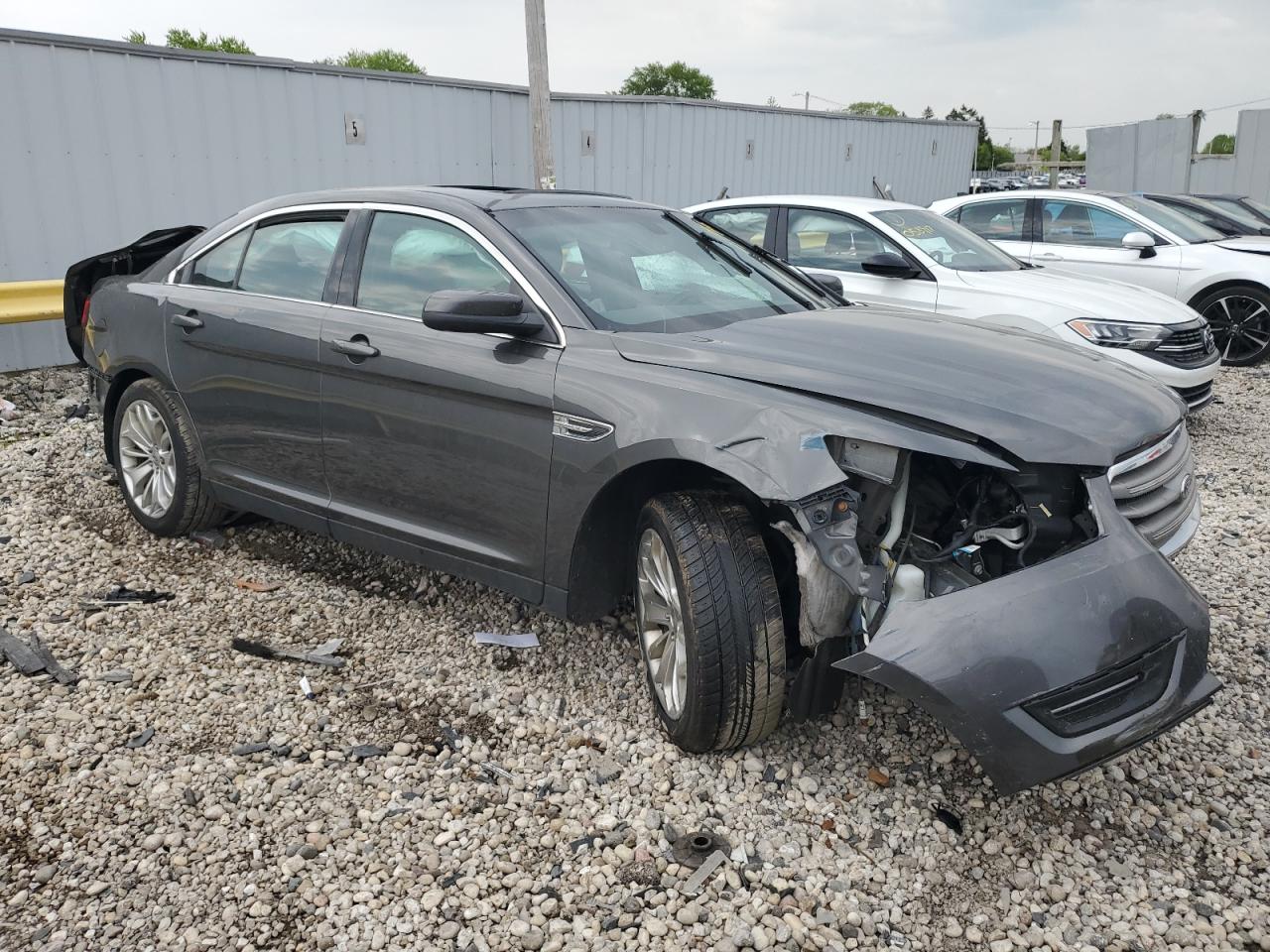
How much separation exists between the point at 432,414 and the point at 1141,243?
7914mm

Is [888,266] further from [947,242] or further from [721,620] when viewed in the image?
[721,620]

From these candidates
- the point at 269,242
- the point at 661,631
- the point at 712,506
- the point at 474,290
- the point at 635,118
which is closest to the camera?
the point at 712,506

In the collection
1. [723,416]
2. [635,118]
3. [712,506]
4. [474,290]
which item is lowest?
[712,506]

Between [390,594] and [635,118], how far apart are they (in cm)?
1044

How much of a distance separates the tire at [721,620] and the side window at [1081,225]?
26.3ft

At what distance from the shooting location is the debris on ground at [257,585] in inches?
173

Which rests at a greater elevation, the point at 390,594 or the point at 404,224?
the point at 404,224

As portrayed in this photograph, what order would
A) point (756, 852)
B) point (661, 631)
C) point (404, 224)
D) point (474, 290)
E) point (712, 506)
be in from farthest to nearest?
point (404, 224)
point (474, 290)
point (661, 631)
point (712, 506)
point (756, 852)

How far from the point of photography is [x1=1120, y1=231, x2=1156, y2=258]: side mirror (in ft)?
29.6

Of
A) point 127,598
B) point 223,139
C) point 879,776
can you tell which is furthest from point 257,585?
point 223,139

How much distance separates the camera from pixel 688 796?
9.55ft

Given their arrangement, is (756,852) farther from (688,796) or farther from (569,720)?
(569,720)

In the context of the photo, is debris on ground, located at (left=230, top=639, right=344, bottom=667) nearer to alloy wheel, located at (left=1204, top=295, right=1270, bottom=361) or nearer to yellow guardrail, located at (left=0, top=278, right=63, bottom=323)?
yellow guardrail, located at (left=0, top=278, right=63, bottom=323)

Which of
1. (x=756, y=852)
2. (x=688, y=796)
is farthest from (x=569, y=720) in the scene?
(x=756, y=852)
